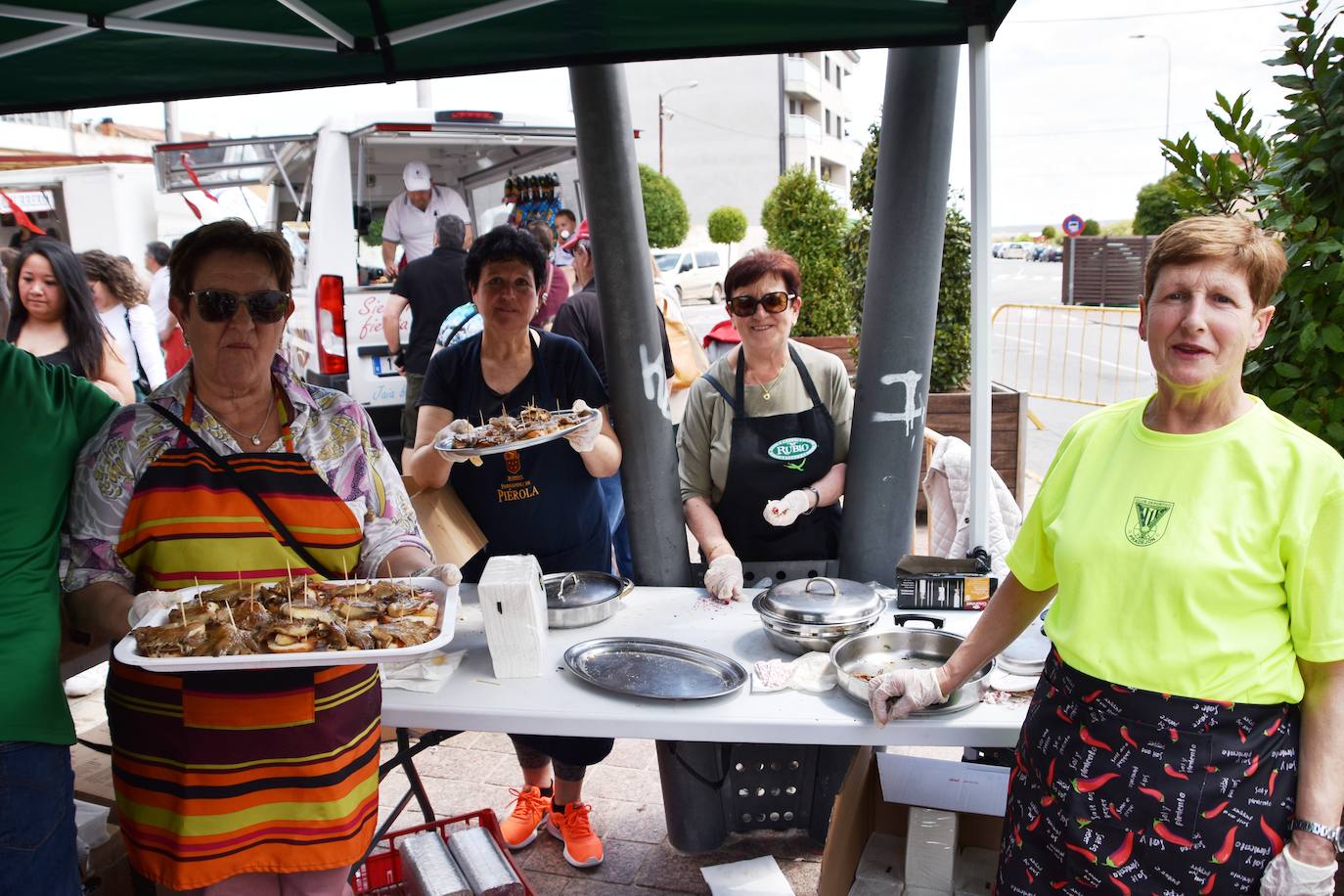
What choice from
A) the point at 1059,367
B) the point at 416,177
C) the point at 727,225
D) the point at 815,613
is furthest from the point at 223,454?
the point at 727,225

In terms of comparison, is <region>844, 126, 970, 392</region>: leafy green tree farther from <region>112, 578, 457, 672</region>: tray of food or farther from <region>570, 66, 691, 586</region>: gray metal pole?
<region>112, 578, 457, 672</region>: tray of food

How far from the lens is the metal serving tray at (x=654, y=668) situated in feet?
7.72

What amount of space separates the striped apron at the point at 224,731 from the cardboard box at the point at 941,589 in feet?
5.18

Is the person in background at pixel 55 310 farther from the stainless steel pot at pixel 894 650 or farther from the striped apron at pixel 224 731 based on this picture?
the stainless steel pot at pixel 894 650

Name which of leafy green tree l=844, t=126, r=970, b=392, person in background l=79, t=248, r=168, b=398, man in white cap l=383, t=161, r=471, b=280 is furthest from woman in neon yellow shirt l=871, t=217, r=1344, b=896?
man in white cap l=383, t=161, r=471, b=280

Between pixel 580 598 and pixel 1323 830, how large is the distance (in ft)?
5.97

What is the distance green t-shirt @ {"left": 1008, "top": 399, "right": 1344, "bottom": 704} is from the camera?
5.40 ft

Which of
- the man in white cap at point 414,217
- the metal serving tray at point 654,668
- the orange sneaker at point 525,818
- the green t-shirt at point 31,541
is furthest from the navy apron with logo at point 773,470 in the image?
the man in white cap at point 414,217

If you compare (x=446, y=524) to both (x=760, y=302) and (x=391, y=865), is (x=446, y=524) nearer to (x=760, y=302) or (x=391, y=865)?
(x=391, y=865)

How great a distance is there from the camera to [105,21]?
259 centimetres

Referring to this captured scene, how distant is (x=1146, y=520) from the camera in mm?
1761

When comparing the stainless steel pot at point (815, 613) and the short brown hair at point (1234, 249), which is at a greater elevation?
the short brown hair at point (1234, 249)

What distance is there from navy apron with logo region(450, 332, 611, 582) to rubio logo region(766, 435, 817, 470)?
0.63 m

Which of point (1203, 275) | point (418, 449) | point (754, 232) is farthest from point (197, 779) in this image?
point (754, 232)
